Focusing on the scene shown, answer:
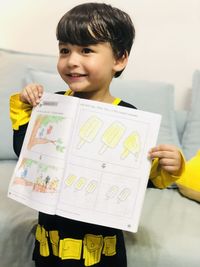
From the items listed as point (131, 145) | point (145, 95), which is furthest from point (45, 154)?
point (145, 95)

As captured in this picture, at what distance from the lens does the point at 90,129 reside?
743mm

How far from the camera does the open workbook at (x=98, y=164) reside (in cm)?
73

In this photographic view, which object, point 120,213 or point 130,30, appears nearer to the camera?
point 120,213

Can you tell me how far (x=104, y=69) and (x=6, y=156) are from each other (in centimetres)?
70

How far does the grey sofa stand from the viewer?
2.97 ft

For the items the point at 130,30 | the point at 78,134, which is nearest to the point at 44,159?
the point at 78,134

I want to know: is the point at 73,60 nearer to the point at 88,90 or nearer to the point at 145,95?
the point at 88,90

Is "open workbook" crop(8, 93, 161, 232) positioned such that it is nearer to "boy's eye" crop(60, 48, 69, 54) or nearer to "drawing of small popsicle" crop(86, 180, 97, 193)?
"drawing of small popsicle" crop(86, 180, 97, 193)

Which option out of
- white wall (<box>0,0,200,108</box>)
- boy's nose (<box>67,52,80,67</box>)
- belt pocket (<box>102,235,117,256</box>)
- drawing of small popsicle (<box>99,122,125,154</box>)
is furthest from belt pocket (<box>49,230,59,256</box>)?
white wall (<box>0,0,200,108</box>)

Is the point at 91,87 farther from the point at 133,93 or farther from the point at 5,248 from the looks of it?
the point at 133,93

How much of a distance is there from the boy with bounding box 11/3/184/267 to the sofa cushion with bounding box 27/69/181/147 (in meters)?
0.54

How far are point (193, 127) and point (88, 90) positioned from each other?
0.73 m

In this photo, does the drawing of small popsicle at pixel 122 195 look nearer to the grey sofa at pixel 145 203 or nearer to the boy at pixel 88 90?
the boy at pixel 88 90

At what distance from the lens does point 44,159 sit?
76cm
